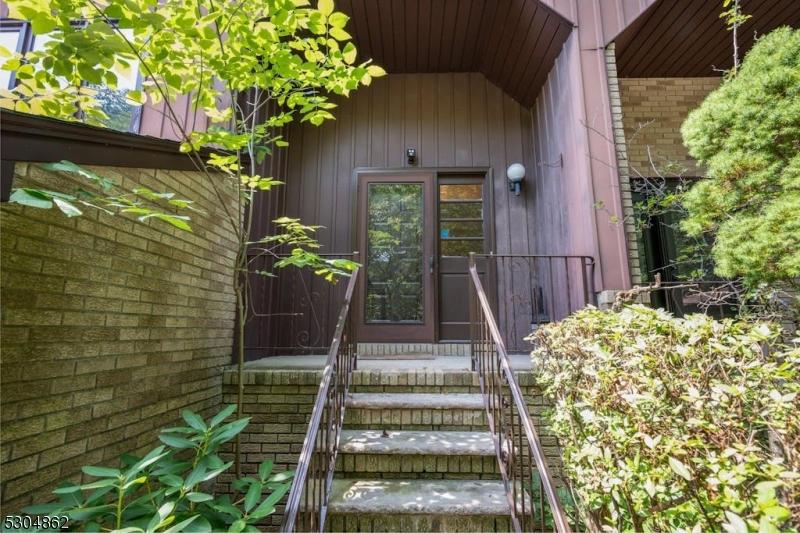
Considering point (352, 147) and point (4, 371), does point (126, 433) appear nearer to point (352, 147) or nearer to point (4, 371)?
point (4, 371)

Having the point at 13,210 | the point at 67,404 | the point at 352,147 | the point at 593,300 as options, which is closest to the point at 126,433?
the point at 67,404

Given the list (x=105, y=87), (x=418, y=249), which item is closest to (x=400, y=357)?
(x=418, y=249)

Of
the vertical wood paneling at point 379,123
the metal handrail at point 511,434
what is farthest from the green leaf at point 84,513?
the vertical wood paneling at point 379,123

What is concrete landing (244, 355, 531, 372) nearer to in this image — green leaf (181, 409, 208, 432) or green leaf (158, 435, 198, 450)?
green leaf (181, 409, 208, 432)

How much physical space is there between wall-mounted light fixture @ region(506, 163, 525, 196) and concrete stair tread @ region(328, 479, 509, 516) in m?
3.28

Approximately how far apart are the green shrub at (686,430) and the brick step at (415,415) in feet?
2.69

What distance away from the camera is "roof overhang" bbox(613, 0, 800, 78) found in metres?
3.51

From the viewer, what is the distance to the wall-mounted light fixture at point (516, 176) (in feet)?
14.5

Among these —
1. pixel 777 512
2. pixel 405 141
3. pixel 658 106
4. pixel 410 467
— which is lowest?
pixel 410 467

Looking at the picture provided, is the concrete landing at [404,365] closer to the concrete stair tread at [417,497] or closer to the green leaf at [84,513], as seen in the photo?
the concrete stair tread at [417,497]

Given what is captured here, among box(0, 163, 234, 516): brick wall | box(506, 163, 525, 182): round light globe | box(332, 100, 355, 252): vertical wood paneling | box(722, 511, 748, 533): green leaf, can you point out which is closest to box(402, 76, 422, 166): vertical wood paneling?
box(332, 100, 355, 252): vertical wood paneling

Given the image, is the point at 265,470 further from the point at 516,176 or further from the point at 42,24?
the point at 516,176

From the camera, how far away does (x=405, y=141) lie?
15.6ft

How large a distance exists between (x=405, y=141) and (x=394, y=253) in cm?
144
